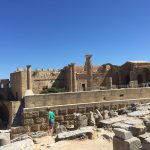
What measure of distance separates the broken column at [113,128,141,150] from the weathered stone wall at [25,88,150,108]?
7.40 m

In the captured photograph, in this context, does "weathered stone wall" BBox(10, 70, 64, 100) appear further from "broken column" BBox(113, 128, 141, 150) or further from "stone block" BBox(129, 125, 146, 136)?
"broken column" BBox(113, 128, 141, 150)

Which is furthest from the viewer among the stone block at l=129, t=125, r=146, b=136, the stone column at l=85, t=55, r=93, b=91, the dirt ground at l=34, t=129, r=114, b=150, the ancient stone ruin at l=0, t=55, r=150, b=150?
the stone column at l=85, t=55, r=93, b=91

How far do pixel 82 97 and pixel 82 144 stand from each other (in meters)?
6.11

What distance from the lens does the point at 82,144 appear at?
8609 millimetres

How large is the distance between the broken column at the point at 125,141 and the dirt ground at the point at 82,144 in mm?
1277

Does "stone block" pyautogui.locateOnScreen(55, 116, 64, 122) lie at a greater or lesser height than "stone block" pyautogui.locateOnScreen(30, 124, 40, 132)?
greater

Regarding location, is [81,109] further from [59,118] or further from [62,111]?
[59,118]

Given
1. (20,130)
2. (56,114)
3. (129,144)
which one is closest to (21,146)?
(129,144)

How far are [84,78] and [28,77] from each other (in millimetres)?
8351

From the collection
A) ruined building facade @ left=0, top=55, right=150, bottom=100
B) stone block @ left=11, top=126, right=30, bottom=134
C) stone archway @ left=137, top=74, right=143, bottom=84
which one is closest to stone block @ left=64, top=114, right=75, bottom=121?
stone block @ left=11, top=126, right=30, bottom=134

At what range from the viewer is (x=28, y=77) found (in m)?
34.3

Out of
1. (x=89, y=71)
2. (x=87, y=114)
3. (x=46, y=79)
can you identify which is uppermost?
(x=89, y=71)

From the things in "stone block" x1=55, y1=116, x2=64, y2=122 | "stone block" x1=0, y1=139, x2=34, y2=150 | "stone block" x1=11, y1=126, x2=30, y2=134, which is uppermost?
"stone block" x1=55, y1=116, x2=64, y2=122

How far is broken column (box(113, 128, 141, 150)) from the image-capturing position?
6508mm
